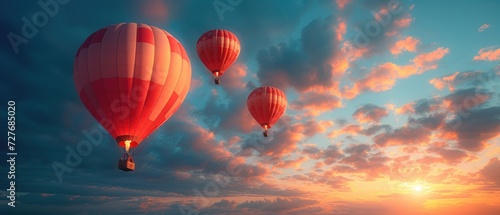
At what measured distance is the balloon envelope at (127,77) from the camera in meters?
21.3

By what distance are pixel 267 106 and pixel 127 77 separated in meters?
20.2

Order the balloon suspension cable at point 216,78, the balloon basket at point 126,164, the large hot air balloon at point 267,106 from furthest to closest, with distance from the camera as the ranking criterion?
the large hot air balloon at point 267,106 → the balloon suspension cable at point 216,78 → the balloon basket at point 126,164

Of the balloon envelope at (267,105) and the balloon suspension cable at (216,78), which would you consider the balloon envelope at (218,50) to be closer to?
the balloon suspension cable at (216,78)

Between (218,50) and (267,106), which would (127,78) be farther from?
(267,106)

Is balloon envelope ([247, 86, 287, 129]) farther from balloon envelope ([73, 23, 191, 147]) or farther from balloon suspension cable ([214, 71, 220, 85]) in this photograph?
balloon envelope ([73, 23, 191, 147])

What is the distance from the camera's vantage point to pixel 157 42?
22859mm

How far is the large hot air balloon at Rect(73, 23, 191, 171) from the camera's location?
70.0 ft

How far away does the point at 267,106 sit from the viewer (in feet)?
127

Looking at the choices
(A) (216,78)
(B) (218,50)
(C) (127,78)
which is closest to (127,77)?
(C) (127,78)

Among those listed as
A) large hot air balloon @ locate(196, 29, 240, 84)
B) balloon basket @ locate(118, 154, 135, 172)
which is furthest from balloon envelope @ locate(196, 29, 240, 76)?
balloon basket @ locate(118, 154, 135, 172)

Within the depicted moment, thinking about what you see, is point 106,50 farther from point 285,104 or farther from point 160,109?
point 285,104

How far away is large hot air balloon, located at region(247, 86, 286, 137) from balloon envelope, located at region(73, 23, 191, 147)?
16918 millimetres

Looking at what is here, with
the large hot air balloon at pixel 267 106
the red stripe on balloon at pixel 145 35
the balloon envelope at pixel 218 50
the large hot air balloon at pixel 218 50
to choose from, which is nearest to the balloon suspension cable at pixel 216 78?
the large hot air balloon at pixel 218 50

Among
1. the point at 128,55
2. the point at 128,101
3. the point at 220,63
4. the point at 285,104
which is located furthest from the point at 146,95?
the point at 285,104
